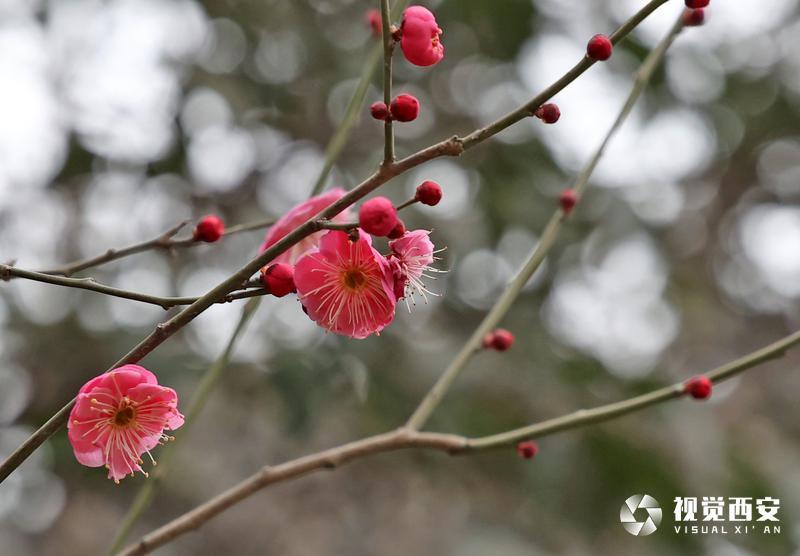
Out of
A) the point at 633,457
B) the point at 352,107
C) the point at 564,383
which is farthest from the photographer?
the point at 564,383

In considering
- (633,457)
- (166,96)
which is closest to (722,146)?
(633,457)

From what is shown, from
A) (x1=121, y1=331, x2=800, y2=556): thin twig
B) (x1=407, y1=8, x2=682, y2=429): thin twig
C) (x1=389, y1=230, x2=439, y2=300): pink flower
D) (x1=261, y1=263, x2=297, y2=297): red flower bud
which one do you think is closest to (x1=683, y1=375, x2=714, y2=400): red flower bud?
(x1=121, y1=331, x2=800, y2=556): thin twig

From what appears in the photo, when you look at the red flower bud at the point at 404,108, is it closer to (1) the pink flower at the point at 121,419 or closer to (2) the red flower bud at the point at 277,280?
(2) the red flower bud at the point at 277,280

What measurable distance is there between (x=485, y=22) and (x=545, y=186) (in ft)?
1.39

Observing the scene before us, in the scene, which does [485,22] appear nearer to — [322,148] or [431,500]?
[322,148]

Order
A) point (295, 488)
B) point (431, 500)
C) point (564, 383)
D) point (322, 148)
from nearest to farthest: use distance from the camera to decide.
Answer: point (564, 383) → point (322, 148) → point (431, 500) → point (295, 488)

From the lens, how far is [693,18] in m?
0.89

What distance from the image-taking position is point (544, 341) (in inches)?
74.4

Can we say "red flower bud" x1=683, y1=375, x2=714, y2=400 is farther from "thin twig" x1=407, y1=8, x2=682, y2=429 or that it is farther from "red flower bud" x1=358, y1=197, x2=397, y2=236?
"red flower bud" x1=358, y1=197, x2=397, y2=236

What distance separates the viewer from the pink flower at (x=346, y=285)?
0.55 meters

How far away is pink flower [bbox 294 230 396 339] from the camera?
550 mm

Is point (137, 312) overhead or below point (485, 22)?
below

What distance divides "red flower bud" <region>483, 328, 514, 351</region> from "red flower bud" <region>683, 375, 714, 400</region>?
0.61ft

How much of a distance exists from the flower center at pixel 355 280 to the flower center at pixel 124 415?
0.57 feet
